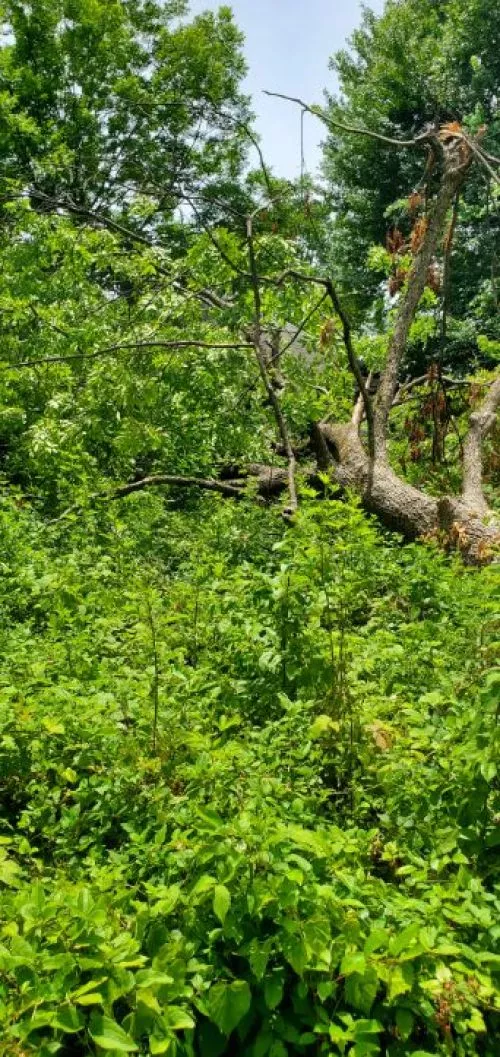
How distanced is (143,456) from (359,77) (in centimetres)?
1766

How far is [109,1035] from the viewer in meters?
1.58

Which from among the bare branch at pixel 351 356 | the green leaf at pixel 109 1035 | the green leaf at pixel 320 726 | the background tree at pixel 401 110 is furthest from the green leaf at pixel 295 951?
the background tree at pixel 401 110

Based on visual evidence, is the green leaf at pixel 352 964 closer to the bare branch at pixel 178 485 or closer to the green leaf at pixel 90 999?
the green leaf at pixel 90 999

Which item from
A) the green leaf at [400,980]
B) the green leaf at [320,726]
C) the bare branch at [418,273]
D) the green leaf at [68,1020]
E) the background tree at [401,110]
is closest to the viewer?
the green leaf at [68,1020]

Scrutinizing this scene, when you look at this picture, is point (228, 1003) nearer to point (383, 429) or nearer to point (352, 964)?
point (352, 964)

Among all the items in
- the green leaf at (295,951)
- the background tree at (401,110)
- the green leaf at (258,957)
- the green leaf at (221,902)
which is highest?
the background tree at (401,110)

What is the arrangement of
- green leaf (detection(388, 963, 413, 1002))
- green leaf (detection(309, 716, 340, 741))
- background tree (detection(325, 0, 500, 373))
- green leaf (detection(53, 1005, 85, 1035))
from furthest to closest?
background tree (detection(325, 0, 500, 373)), green leaf (detection(309, 716, 340, 741)), green leaf (detection(388, 963, 413, 1002)), green leaf (detection(53, 1005, 85, 1035))

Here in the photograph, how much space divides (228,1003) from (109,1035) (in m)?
0.32

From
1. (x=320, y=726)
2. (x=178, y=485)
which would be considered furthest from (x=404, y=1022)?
(x=178, y=485)

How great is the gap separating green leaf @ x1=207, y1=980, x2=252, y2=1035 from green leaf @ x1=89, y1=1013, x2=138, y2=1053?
0.25m

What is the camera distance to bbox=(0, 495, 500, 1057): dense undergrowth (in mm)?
1764

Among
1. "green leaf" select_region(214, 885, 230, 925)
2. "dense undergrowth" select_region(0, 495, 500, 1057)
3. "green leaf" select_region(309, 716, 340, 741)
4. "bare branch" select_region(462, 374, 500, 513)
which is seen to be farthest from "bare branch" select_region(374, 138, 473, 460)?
"green leaf" select_region(214, 885, 230, 925)

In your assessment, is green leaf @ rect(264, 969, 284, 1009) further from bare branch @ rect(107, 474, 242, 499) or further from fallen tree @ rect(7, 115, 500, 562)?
bare branch @ rect(107, 474, 242, 499)

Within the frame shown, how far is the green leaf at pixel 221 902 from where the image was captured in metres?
1.80
